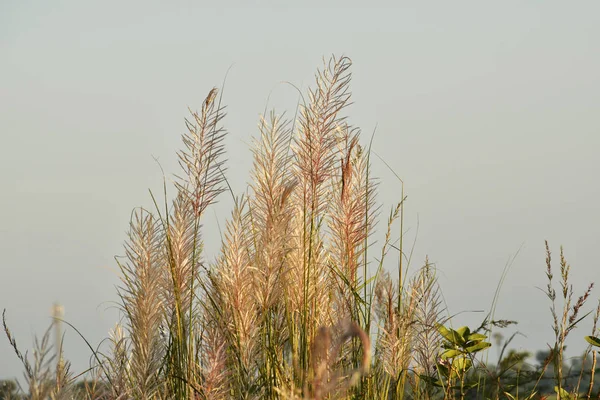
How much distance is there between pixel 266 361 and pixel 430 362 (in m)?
0.78

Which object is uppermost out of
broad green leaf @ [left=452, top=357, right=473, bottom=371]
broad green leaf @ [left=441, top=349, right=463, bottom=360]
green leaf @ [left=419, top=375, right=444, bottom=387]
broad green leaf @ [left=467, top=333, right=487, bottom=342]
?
broad green leaf @ [left=467, top=333, right=487, bottom=342]

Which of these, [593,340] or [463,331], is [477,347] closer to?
[463,331]

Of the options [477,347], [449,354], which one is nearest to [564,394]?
[477,347]

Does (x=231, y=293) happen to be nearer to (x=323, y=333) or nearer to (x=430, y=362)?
(x=430, y=362)

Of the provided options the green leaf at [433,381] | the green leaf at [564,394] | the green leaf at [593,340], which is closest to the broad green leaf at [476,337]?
the green leaf at [433,381]

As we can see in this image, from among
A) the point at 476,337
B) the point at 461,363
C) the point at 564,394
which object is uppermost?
the point at 476,337

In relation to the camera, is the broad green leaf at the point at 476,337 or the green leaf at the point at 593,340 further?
the green leaf at the point at 593,340

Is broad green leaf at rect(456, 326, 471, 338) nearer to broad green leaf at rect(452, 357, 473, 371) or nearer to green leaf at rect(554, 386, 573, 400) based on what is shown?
broad green leaf at rect(452, 357, 473, 371)

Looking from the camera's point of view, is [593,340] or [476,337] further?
[593,340]

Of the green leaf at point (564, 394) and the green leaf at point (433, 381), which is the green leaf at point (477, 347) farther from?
the green leaf at point (564, 394)

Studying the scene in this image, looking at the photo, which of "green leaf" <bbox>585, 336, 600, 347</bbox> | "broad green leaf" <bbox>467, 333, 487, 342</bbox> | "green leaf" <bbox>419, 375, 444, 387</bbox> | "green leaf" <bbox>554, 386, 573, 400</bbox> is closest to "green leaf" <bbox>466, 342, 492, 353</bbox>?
"broad green leaf" <bbox>467, 333, 487, 342</bbox>

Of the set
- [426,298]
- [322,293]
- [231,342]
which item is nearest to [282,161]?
[322,293]

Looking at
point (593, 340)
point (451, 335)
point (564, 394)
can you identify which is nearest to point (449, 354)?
point (451, 335)

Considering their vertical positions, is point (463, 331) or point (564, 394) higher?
point (463, 331)
